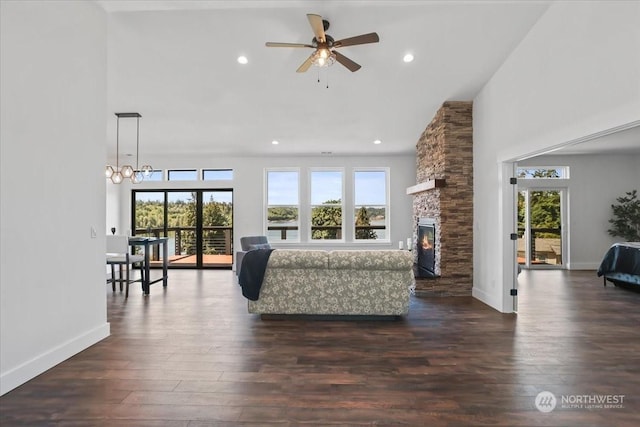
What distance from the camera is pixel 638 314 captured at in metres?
4.40

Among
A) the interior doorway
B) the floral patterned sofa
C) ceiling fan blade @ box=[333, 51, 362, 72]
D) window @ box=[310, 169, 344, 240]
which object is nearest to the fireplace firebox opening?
the floral patterned sofa

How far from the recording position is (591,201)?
8086 millimetres

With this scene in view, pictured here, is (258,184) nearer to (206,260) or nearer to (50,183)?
(206,260)

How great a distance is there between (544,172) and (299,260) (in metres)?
7.29

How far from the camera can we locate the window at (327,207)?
26.9 feet

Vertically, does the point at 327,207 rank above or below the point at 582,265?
above

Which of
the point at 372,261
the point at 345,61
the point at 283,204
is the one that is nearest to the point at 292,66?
the point at 345,61

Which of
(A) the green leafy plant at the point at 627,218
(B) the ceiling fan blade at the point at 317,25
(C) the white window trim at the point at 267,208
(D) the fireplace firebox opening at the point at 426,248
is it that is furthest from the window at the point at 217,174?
(A) the green leafy plant at the point at 627,218

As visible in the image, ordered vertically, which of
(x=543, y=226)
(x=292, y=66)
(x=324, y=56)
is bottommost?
(x=543, y=226)

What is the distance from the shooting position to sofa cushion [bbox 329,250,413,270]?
157 inches

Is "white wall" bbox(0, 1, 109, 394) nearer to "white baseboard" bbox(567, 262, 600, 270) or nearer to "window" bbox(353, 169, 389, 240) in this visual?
"window" bbox(353, 169, 389, 240)

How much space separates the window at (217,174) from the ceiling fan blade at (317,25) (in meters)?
5.37

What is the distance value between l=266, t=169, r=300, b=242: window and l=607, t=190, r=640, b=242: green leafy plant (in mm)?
7340

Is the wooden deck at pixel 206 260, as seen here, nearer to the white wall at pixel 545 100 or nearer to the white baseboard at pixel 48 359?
the white baseboard at pixel 48 359
